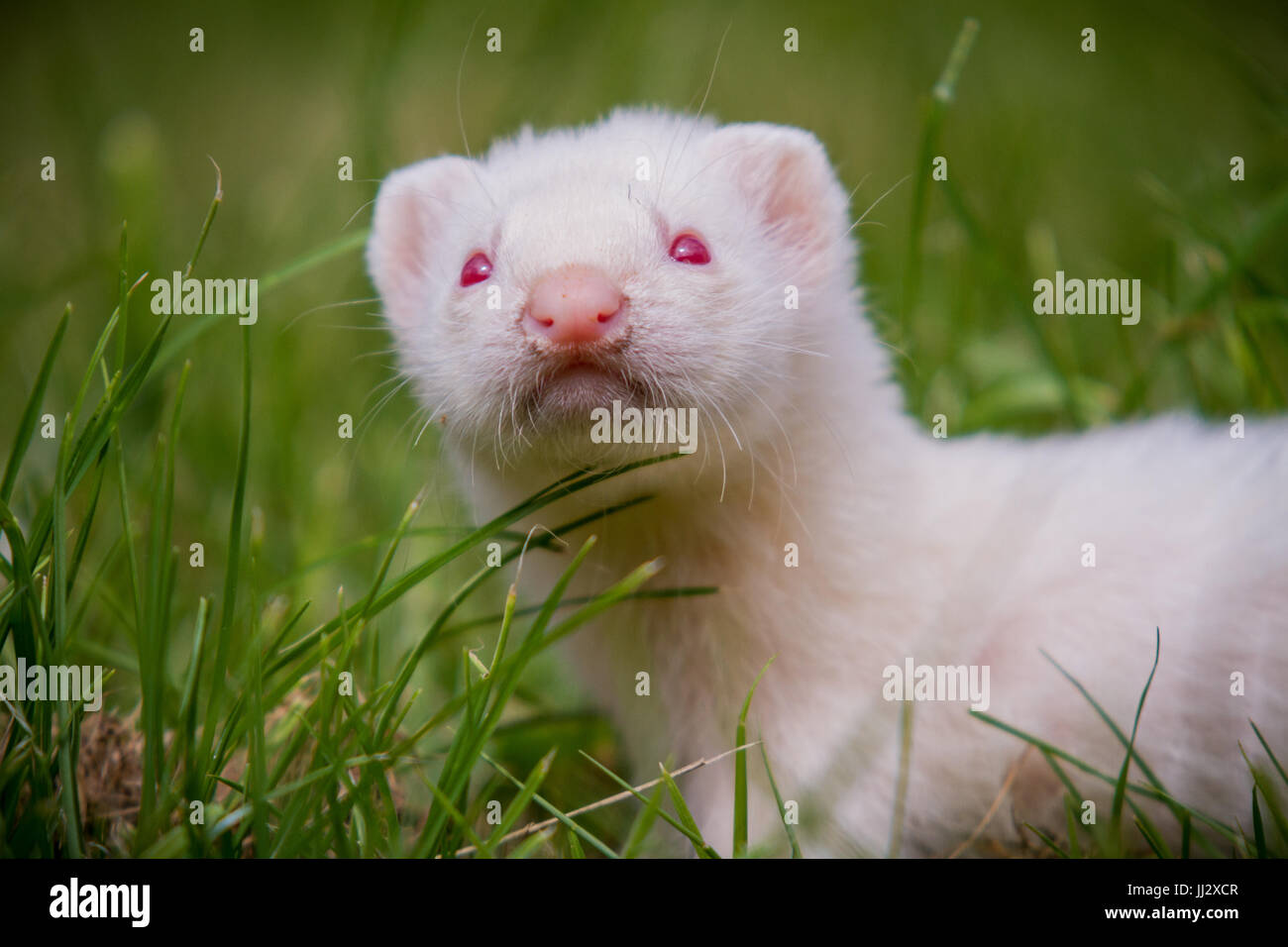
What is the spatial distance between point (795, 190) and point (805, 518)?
111 centimetres

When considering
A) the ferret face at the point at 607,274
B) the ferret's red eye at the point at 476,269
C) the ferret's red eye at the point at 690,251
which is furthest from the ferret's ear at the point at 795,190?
the ferret's red eye at the point at 476,269

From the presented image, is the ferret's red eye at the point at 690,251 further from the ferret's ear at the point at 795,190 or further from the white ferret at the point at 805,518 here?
the ferret's ear at the point at 795,190

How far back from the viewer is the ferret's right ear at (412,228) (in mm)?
3572

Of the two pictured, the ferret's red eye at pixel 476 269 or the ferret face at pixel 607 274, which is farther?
the ferret's red eye at pixel 476 269

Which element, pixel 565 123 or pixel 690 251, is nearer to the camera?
pixel 690 251

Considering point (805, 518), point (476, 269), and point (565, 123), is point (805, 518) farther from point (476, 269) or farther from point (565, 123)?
point (565, 123)

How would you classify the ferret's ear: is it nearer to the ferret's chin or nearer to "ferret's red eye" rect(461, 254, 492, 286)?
"ferret's red eye" rect(461, 254, 492, 286)

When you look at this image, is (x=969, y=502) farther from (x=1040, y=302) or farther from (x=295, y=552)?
(x=295, y=552)

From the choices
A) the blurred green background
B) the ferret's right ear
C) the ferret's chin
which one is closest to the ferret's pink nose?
the ferret's chin

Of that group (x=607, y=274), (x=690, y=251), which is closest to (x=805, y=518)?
(x=690, y=251)

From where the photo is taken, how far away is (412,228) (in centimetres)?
374

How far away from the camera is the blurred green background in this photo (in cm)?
506

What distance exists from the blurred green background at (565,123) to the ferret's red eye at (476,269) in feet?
4.45
